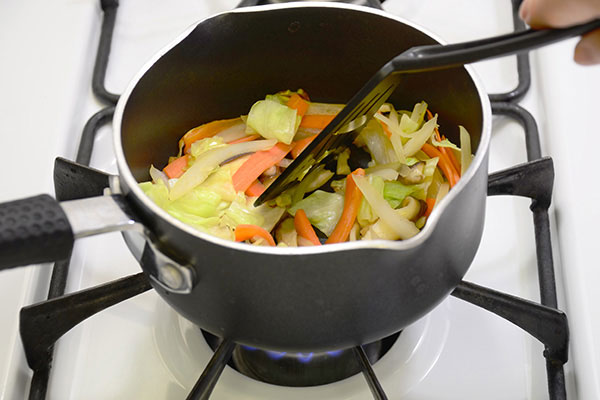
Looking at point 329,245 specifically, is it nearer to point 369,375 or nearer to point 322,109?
point 369,375

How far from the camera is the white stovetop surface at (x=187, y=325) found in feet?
2.50

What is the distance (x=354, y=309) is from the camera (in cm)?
61

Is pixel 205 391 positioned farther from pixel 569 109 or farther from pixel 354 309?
pixel 569 109

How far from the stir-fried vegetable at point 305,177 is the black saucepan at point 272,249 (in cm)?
3

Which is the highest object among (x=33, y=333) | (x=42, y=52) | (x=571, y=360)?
(x=42, y=52)

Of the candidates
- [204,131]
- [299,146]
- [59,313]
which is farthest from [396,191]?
[59,313]

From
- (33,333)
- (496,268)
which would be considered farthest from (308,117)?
(33,333)

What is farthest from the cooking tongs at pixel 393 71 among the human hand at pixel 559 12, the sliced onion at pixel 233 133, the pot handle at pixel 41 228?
the pot handle at pixel 41 228

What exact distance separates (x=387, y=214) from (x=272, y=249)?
0.67 ft

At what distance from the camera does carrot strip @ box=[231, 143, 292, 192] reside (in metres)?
0.82

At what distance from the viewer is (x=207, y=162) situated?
2.68 feet

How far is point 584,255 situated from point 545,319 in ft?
0.39

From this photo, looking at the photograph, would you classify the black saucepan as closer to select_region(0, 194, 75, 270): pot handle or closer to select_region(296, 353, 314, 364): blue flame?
select_region(0, 194, 75, 270): pot handle

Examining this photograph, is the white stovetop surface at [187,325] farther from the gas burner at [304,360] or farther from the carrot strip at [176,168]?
the carrot strip at [176,168]
